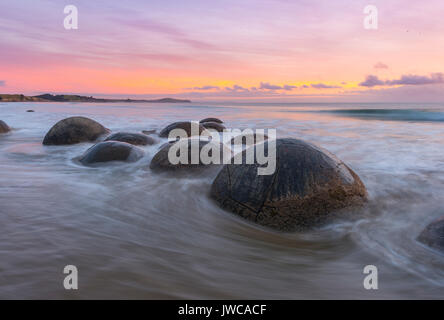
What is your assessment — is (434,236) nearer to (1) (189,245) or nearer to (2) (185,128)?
(1) (189,245)

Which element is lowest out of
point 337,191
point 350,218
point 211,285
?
point 211,285

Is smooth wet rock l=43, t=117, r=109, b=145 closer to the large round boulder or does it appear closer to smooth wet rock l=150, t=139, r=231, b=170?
smooth wet rock l=150, t=139, r=231, b=170

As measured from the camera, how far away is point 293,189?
305 centimetres

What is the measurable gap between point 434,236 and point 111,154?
196 inches

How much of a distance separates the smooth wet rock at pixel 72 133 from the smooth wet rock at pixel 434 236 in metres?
7.92

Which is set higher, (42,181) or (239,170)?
(239,170)

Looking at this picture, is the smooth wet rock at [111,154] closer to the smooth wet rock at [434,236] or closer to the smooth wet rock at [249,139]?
the smooth wet rock at [249,139]

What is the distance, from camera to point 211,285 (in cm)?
211

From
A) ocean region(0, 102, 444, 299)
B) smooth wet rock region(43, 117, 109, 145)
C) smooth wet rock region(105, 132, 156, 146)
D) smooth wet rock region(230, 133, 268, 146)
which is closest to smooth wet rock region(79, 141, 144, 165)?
ocean region(0, 102, 444, 299)

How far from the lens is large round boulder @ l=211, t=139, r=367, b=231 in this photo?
9.87ft

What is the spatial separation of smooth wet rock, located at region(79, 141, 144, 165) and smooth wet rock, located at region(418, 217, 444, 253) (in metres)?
4.67

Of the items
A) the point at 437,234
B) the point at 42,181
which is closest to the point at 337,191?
the point at 437,234
